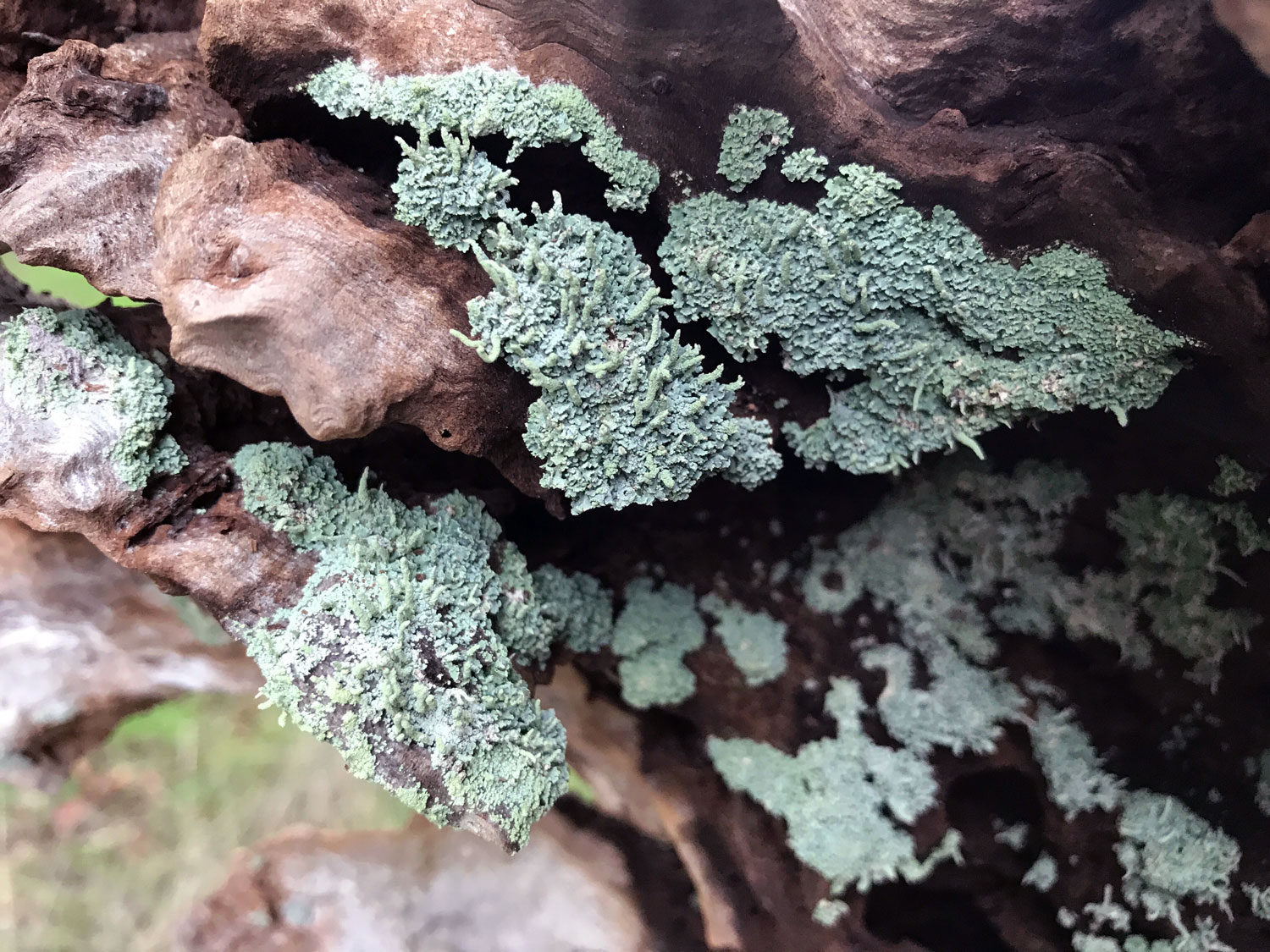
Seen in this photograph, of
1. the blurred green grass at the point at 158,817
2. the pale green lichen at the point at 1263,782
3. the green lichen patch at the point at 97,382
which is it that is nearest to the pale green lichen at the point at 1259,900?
the pale green lichen at the point at 1263,782

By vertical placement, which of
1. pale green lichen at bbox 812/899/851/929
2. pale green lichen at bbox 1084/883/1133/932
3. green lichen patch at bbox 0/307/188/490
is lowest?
pale green lichen at bbox 812/899/851/929

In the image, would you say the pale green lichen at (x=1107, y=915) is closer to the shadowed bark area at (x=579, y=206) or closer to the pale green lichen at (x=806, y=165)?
the shadowed bark area at (x=579, y=206)

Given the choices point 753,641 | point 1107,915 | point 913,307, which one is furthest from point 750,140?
point 1107,915

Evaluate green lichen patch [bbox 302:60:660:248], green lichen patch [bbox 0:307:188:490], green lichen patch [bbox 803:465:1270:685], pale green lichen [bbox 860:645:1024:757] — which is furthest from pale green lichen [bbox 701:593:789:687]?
green lichen patch [bbox 0:307:188:490]

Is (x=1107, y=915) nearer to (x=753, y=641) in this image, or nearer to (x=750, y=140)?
(x=753, y=641)

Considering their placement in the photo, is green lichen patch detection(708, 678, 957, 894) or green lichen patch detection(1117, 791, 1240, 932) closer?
green lichen patch detection(1117, 791, 1240, 932)

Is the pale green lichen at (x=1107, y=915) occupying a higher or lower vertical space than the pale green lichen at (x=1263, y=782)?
lower

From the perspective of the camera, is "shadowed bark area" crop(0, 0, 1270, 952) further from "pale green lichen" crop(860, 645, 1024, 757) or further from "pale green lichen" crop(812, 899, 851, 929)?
"pale green lichen" crop(812, 899, 851, 929)

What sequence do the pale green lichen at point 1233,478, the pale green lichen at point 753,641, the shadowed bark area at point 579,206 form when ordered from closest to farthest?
the shadowed bark area at point 579,206 < the pale green lichen at point 1233,478 < the pale green lichen at point 753,641
